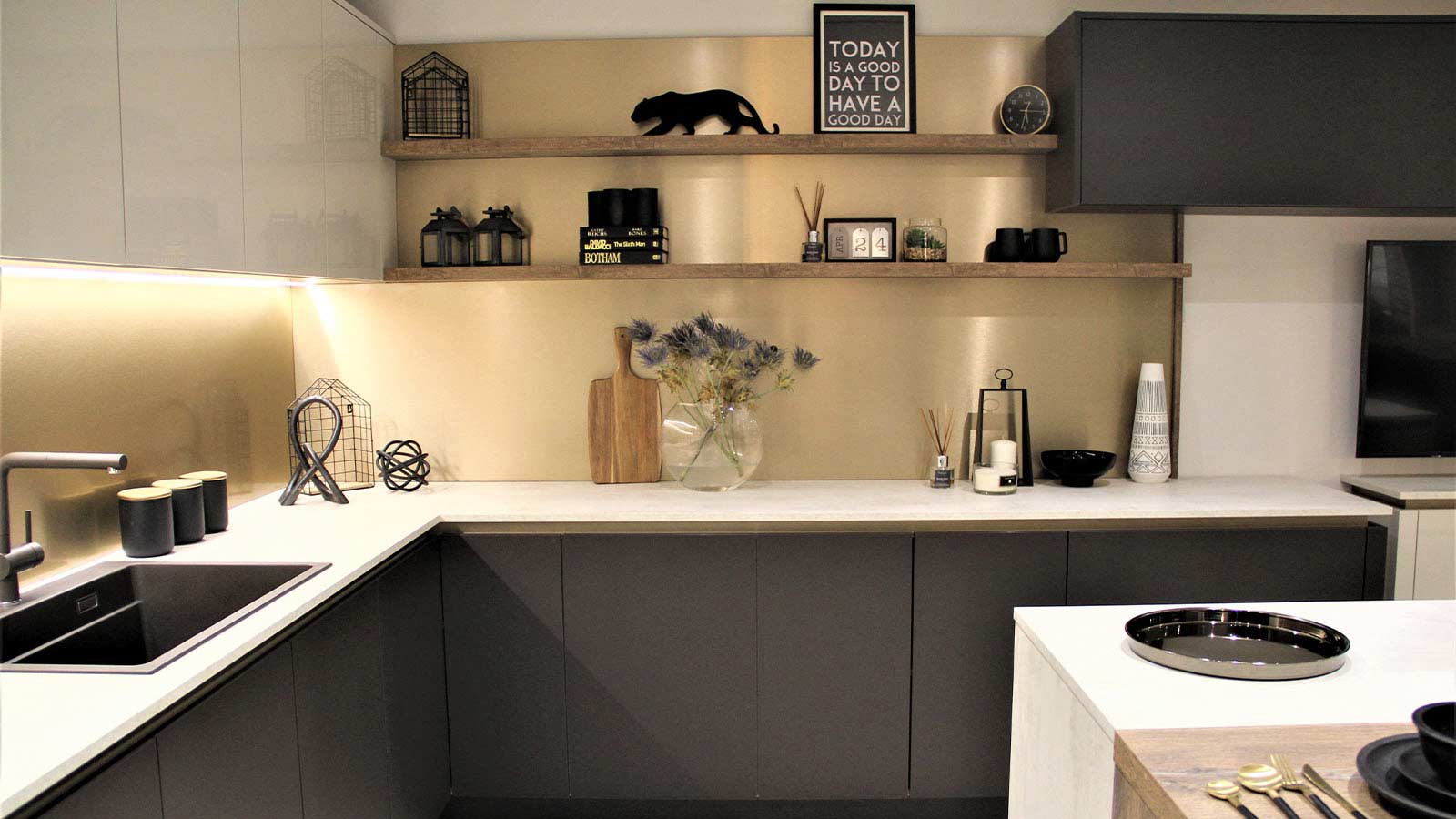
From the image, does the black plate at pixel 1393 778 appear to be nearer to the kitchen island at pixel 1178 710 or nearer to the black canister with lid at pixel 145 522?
the kitchen island at pixel 1178 710

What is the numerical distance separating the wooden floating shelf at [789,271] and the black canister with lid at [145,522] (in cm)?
Result: 114

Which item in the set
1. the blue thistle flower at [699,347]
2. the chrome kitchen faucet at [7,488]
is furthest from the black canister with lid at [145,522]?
the blue thistle flower at [699,347]

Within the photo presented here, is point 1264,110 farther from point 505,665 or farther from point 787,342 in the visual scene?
point 505,665

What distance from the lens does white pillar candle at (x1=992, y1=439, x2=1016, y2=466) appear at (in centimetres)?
321

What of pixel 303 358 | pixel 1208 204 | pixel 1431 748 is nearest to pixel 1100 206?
pixel 1208 204

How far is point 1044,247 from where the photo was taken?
3246mm

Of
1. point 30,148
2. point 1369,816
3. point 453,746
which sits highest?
point 30,148

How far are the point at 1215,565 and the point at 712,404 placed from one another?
160 cm

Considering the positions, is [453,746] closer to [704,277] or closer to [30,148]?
[704,277]

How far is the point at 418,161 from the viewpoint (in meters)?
3.43

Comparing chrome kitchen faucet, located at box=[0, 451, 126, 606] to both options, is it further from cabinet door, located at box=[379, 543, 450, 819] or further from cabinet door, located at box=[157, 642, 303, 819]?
cabinet door, located at box=[379, 543, 450, 819]

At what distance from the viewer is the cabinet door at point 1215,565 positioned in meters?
2.90

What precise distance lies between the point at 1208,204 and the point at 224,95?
2821mm

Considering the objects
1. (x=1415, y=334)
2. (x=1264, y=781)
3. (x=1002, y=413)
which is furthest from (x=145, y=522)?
(x=1415, y=334)
